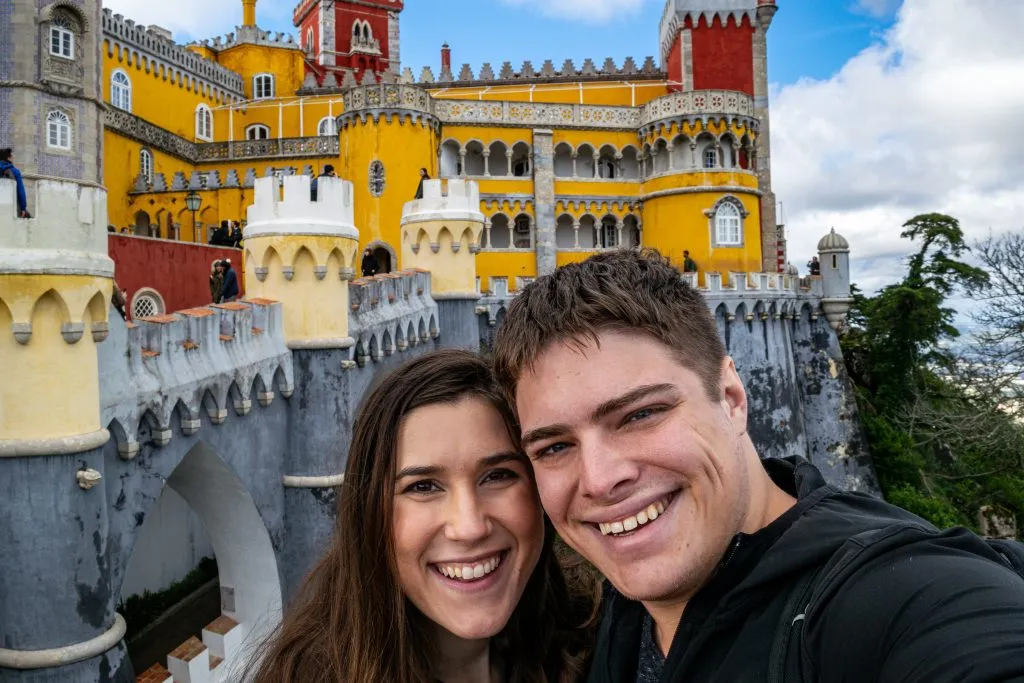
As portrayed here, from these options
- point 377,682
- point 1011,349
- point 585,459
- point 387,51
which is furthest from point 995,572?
point 387,51

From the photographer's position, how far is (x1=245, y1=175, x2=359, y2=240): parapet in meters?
8.59

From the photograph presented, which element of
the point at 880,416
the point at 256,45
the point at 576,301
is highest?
the point at 256,45

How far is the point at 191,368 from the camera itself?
7.09 m

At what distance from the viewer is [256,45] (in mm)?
40031

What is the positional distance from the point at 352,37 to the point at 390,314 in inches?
1554

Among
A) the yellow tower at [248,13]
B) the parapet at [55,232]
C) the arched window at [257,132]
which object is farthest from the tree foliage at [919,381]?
the yellow tower at [248,13]

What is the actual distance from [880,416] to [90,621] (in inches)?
1141

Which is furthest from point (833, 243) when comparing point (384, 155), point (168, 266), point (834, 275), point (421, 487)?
point (421, 487)

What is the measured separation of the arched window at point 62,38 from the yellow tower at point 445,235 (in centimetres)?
1645

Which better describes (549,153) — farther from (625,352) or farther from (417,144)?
(625,352)

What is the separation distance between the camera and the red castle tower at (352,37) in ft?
147

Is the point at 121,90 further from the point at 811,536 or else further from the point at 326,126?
the point at 811,536

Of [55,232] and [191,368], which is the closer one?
[55,232]

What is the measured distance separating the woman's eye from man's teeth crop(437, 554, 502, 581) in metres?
0.27
